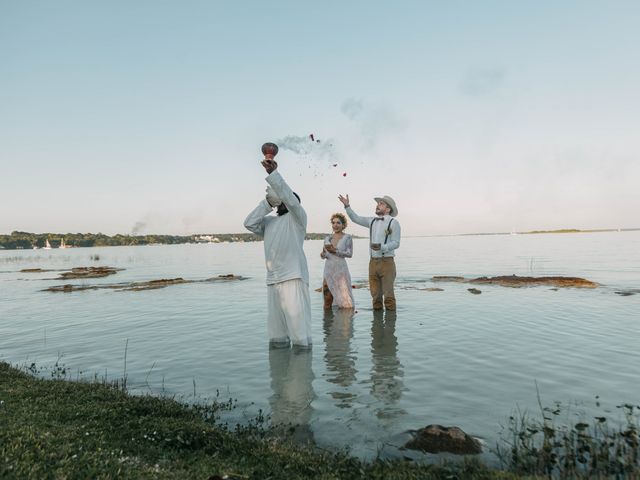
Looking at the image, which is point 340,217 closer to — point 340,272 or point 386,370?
point 340,272

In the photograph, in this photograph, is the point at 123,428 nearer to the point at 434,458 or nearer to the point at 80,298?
the point at 434,458

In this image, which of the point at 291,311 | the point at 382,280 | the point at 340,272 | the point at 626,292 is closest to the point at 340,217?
the point at 340,272

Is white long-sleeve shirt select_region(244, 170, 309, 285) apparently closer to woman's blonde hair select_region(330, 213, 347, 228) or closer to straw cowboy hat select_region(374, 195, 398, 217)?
straw cowboy hat select_region(374, 195, 398, 217)

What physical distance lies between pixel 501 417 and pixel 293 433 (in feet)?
9.01

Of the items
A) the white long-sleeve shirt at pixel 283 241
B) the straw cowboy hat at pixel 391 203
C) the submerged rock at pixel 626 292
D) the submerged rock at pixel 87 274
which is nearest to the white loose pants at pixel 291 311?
the white long-sleeve shirt at pixel 283 241

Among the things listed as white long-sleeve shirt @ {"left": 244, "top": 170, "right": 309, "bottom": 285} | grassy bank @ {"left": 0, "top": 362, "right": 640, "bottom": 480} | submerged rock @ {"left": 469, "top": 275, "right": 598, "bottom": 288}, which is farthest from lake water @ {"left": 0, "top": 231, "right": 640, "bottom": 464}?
submerged rock @ {"left": 469, "top": 275, "right": 598, "bottom": 288}

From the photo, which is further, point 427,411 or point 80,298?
point 80,298

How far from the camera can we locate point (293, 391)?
7051 mm

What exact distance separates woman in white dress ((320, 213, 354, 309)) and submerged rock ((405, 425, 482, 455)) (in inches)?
352

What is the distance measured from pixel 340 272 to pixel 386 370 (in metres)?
6.74

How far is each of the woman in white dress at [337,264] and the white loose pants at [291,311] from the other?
14.6 feet

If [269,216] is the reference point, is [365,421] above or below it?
below

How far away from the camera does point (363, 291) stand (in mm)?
22516

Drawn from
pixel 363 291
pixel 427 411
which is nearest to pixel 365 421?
pixel 427 411
